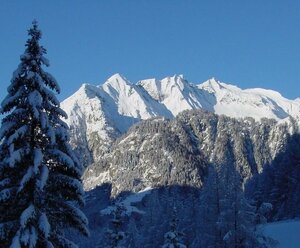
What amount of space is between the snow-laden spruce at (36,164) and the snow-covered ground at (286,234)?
→ 37.5 meters

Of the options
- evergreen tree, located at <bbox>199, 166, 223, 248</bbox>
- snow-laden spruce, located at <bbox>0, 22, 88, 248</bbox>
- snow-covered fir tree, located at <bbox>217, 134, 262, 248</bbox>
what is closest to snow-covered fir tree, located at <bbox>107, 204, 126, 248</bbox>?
snow-covered fir tree, located at <bbox>217, 134, 262, 248</bbox>

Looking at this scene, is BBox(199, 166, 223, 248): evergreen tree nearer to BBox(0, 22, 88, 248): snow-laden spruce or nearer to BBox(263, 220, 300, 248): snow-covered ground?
BBox(263, 220, 300, 248): snow-covered ground

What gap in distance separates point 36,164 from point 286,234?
50.8 meters

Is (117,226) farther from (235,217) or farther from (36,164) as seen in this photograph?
(36,164)

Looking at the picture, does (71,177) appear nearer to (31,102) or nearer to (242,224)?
(31,102)

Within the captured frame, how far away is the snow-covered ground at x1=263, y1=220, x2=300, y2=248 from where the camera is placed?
5915 cm

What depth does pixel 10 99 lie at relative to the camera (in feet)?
65.5

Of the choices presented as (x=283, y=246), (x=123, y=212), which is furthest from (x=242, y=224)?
(x=283, y=246)

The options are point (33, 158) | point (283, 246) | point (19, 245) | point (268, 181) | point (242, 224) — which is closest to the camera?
point (19, 245)

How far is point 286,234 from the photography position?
213ft

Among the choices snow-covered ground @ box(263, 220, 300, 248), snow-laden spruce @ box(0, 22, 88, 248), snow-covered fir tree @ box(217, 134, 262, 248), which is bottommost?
snow-laden spruce @ box(0, 22, 88, 248)

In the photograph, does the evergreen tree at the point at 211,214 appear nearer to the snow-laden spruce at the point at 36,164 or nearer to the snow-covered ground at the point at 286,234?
the snow-covered ground at the point at 286,234

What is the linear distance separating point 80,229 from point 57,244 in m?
1.07

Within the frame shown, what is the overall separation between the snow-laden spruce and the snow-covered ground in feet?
123
